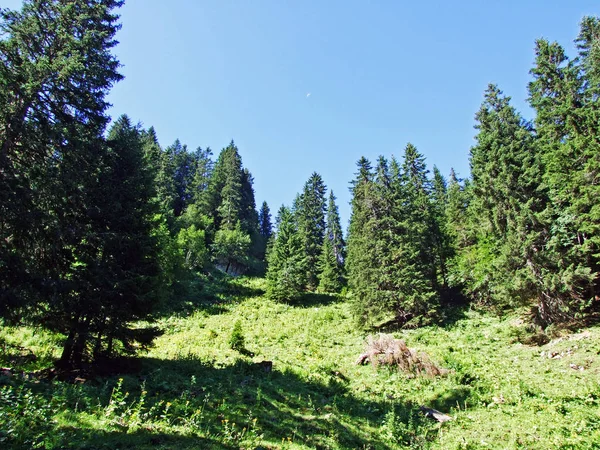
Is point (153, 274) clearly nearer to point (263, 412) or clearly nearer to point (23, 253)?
point (23, 253)

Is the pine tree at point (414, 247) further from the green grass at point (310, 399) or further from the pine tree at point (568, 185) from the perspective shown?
the pine tree at point (568, 185)

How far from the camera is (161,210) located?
1950 cm

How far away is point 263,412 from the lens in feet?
32.0

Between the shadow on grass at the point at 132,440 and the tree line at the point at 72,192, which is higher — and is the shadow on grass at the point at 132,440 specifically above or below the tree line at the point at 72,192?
below

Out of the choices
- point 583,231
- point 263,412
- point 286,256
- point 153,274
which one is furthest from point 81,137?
point 286,256

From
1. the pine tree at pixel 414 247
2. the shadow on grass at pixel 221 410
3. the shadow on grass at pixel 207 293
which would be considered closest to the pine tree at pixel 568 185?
the pine tree at pixel 414 247

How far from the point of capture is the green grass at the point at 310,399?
676cm

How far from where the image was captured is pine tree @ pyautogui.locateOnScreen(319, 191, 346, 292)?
44.1 m

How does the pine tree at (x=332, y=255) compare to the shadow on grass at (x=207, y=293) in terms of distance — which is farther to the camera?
the pine tree at (x=332, y=255)

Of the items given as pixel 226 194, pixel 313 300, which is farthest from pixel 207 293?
pixel 226 194

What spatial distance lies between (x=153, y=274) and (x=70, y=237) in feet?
11.2

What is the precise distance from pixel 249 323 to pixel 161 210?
14.9 meters

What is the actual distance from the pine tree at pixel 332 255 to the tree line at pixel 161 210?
423cm

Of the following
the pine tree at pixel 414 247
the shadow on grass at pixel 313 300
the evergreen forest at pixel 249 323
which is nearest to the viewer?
the evergreen forest at pixel 249 323
